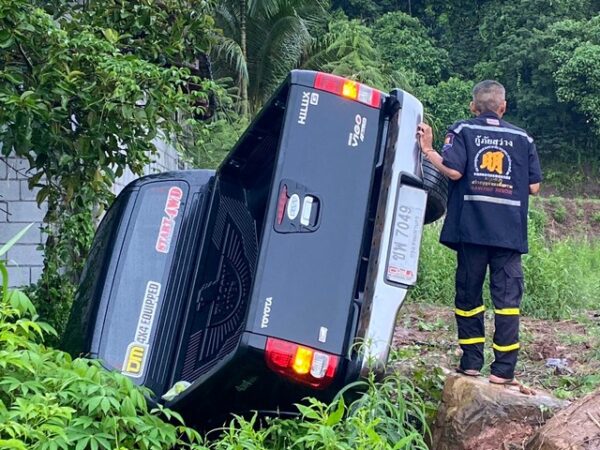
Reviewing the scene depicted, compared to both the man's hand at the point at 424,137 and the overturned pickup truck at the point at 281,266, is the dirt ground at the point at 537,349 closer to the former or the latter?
the overturned pickup truck at the point at 281,266

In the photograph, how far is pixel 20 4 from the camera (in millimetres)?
4113

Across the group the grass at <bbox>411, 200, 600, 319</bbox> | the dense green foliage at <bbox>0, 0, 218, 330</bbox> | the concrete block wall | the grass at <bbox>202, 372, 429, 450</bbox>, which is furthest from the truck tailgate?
the grass at <bbox>411, 200, 600, 319</bbox>

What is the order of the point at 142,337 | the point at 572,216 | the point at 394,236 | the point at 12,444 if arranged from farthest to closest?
the point at 572,216 < the point at 142,337 < the point at 394,236 < the point at 12,444

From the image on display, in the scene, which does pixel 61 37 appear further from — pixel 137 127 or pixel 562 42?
pixel 562 42

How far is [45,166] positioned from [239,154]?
4.04 feet

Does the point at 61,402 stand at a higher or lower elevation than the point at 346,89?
lower

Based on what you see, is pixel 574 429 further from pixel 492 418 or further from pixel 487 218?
pixel 487 218

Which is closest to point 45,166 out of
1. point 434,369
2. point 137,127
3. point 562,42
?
point 137,127

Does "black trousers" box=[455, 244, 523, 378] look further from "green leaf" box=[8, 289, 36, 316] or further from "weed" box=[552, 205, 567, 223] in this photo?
"weed" box=[552, 205, 567, 223]

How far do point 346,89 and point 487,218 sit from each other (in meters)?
0.95

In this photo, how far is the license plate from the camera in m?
3.59

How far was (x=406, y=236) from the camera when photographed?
12.0ft

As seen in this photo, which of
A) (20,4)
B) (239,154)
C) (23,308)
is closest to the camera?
(23,308)

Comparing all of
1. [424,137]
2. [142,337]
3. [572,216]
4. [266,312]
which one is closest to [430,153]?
[424,137]
